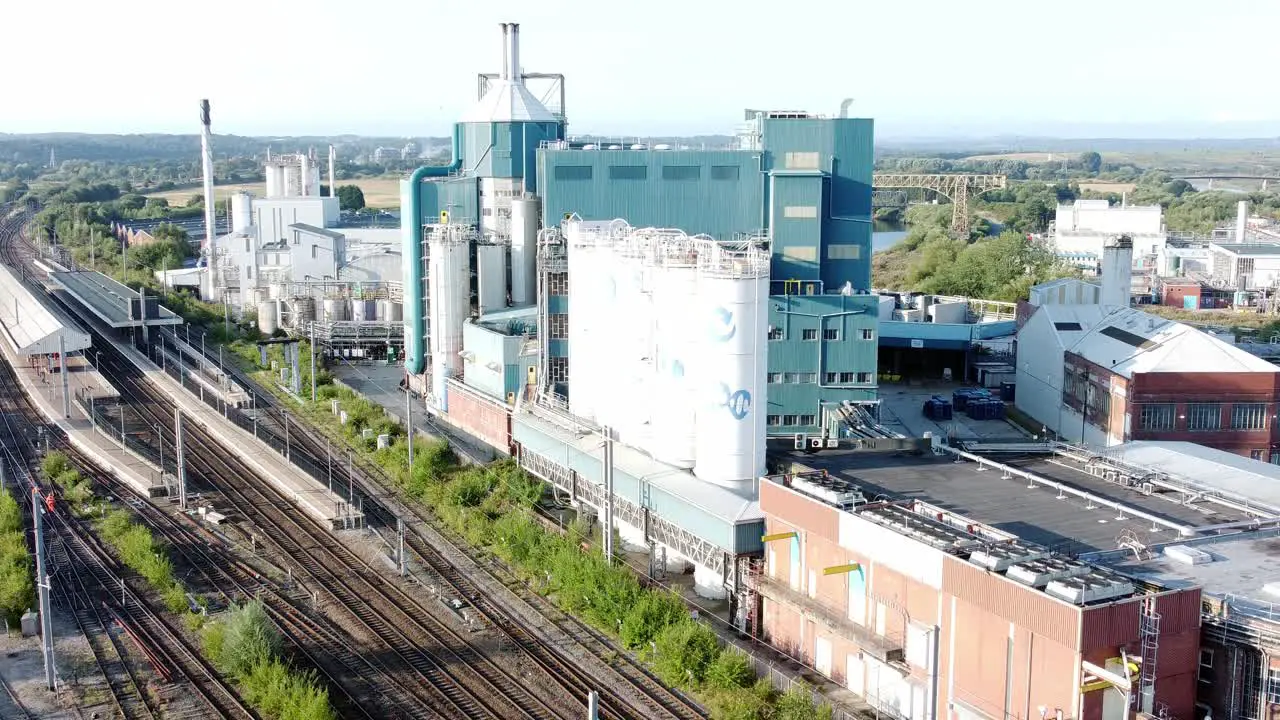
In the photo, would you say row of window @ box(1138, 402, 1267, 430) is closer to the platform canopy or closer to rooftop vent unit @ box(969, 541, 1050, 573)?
rooftop vent unit @ box(969, 541, 1050, 573)

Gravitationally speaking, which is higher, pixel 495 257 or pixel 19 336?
pixel 495 257

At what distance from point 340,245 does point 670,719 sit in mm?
50456

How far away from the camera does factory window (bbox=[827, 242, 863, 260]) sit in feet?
127

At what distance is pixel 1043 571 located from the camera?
18547 mm

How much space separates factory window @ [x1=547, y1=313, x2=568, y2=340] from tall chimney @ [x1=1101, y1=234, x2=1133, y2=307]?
20241mm

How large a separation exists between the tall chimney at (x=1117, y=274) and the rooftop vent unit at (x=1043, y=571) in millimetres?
29286

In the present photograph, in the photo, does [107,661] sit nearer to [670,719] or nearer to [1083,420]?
[670,719]

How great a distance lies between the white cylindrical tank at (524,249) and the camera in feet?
144

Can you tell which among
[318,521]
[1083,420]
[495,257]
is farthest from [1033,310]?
[318,521]

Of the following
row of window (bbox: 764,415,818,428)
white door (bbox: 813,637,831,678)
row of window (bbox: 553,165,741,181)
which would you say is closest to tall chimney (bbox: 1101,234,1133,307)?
row of window (bbox: 553,165,741,181)

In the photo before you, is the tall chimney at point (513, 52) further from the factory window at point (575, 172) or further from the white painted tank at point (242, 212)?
the white painted tank at point (242, 212)

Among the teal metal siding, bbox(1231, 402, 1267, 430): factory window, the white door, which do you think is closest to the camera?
the white door

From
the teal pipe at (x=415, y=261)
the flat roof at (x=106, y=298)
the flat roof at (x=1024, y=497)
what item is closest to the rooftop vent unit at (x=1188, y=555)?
the flat roof at (x=1024, y=497)

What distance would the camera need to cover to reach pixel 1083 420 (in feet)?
130
